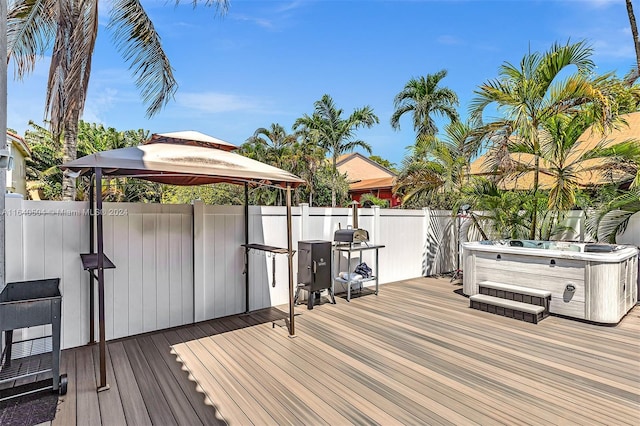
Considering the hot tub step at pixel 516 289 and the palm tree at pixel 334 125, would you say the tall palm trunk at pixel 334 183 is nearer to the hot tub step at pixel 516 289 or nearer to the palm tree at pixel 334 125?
the palm tree at pixel 334 125

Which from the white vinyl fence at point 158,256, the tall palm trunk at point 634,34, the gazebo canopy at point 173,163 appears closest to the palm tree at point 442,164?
the white vinyl fence at point 158,256

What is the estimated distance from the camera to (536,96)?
5934mm

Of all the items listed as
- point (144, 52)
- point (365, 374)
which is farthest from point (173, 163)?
point (144, 52)

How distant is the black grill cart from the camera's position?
2.58 metres

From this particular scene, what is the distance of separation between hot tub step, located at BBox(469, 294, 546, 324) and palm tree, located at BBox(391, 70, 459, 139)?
11222mm

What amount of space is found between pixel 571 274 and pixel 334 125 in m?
15.4

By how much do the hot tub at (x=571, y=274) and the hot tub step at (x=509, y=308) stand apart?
0.44 metres

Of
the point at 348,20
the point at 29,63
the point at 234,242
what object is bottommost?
the point at 234,242

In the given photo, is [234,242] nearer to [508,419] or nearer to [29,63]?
[508,419]

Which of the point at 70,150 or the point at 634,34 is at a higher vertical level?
the point at 634,34

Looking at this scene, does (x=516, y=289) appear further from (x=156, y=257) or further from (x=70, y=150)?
(x=70, y=150)

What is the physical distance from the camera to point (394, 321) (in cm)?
471

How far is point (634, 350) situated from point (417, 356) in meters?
2.48

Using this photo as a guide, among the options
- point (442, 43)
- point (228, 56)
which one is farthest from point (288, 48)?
point (442, 43)
